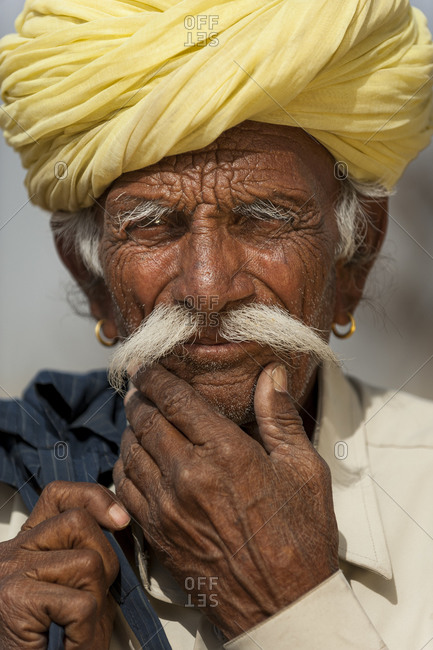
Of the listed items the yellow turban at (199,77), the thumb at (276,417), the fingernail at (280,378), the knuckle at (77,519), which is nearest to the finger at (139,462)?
the knuckle at (77,519)

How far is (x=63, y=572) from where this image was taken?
197 centimetres

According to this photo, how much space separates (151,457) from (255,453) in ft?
1.13

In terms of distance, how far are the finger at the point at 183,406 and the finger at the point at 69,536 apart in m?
0.37

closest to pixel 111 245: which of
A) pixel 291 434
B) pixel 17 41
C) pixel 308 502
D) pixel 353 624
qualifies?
pixel 17 41

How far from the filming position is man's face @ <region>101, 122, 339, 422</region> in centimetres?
235

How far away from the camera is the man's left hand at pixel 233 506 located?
2.00 metres

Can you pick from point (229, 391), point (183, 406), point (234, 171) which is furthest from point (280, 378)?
point (234, 171)

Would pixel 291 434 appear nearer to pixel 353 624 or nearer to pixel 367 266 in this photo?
pixel 353 624

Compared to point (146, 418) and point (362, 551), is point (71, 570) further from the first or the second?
point (362, 551)

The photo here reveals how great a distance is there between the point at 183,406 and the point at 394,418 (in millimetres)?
1003

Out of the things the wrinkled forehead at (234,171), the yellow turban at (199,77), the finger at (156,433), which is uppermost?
the yellow turban at (199,77)

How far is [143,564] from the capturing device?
2330 mm

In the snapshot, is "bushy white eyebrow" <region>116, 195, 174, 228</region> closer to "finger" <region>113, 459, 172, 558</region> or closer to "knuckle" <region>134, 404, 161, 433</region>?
"knuckle" <region>134, 404, 161, 433</region>

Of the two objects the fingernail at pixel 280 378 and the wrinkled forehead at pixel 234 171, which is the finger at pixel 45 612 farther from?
the wrinkled forehead at pixel 234 171
